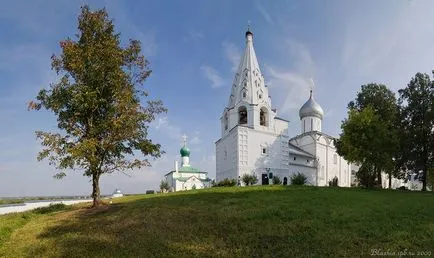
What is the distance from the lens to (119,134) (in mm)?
21344

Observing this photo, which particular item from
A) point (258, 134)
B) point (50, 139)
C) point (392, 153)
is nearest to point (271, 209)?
point (50, 139)

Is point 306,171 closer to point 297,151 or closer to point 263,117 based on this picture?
point 297,151

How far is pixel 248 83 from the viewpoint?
50.2 meters

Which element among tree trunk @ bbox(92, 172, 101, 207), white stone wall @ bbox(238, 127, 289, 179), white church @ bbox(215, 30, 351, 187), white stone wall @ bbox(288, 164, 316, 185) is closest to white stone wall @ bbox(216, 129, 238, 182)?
white church @ bbox(215, 30, 351, 187)

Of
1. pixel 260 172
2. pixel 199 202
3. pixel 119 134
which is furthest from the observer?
pixel 260 172

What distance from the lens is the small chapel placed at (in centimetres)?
5725

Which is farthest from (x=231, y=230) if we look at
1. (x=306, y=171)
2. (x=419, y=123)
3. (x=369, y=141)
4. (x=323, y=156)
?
(x=323, y=156)

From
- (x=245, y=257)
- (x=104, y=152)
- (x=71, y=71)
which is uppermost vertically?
(x=71, y=71)

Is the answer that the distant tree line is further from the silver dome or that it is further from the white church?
the silver dome

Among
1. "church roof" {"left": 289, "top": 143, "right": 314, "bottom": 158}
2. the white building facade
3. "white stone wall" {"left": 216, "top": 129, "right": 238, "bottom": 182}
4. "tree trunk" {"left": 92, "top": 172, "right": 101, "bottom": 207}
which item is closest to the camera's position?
"tree trunk" {"left": 92, "top": 172, "right": 101, "bottom": 207}

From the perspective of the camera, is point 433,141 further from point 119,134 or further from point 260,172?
point 119,134

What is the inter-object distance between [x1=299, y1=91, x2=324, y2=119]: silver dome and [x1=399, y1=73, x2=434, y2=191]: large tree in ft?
60.4

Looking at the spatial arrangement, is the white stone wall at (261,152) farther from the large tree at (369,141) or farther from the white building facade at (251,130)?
the large tree at (369,141)

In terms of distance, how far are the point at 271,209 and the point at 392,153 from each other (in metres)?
25.9
